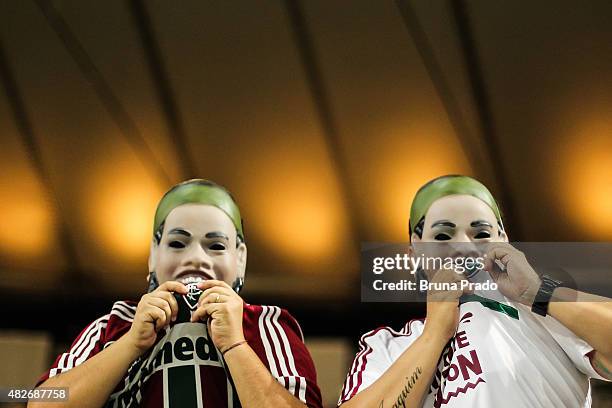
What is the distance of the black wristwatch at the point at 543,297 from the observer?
1.24 m

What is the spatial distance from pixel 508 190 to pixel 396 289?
1.00 feet

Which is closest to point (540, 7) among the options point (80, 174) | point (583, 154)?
point (583, 154)

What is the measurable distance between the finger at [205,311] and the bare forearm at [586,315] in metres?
0.55

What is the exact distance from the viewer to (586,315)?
1.20m

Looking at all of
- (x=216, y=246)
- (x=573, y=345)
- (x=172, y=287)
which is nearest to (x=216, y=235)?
(x=216, y=246)

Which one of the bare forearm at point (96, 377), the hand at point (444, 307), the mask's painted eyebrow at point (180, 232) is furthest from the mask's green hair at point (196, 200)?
the hand at point (444, 307)

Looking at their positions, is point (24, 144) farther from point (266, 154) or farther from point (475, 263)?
point (475, 263)

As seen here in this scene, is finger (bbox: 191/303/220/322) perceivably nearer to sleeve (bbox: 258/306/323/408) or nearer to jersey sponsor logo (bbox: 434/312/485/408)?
sleeve (bbox: 258/306/323/408)

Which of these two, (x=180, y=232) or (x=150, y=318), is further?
(x=180, y=232)

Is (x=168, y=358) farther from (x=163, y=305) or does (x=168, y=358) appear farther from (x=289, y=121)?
(x=289, y=121)

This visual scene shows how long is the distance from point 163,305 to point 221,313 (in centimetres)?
10

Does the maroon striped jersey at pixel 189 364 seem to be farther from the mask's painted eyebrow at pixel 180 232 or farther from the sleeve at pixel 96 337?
the mask's painted eyebrow at pixel 180 232

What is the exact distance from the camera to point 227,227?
138cm

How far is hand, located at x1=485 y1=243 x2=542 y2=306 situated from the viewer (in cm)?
126
